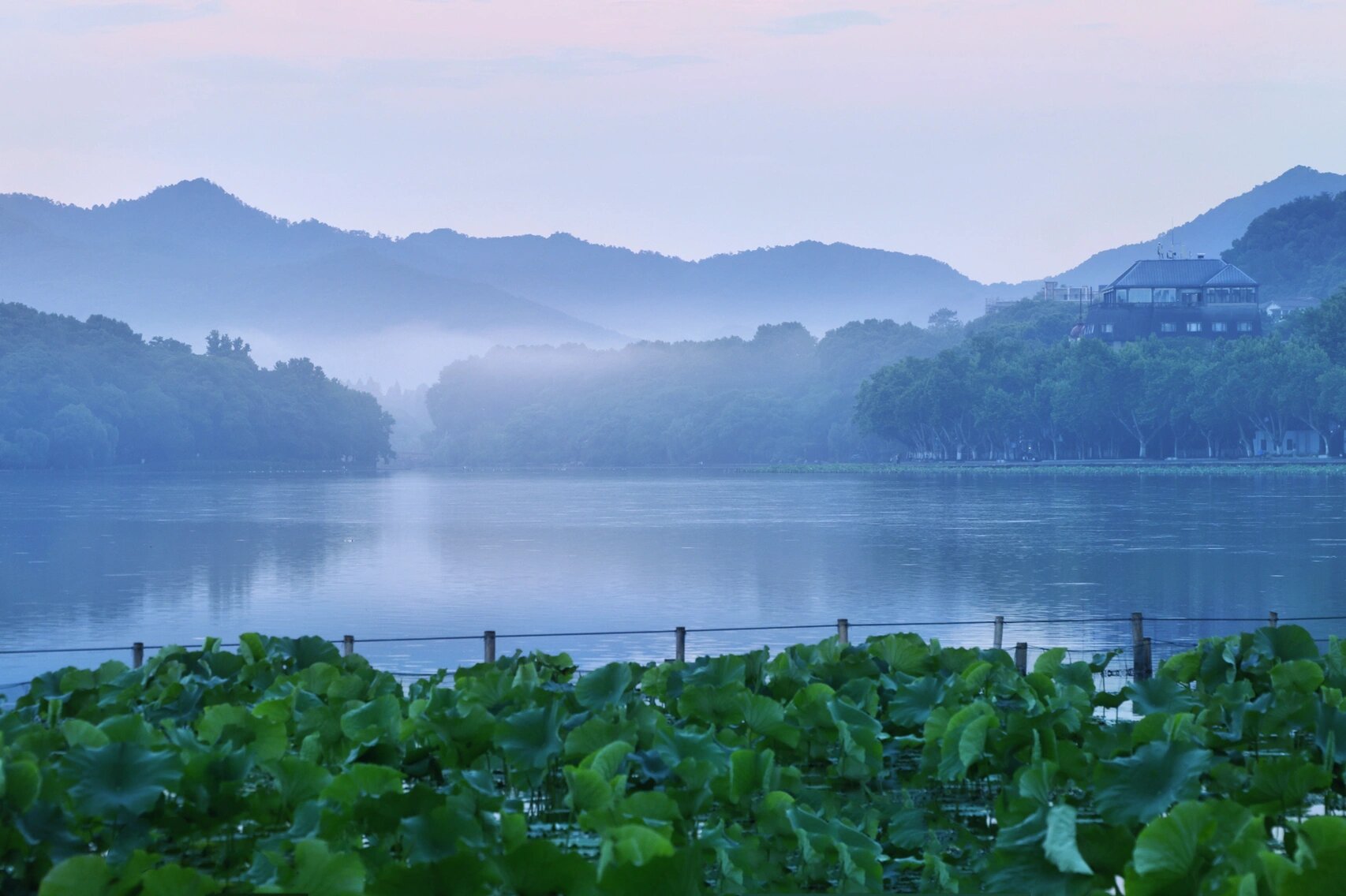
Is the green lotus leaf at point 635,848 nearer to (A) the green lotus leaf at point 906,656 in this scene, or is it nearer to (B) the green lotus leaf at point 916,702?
(B) the green lotus leaf at point 916,702

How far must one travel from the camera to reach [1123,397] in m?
106

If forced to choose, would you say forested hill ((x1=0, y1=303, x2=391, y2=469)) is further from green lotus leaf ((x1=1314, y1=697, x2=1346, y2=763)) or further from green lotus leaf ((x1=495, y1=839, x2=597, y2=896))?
green lotus leaf ((x1=495, y1=839, x2=597, y2=896))

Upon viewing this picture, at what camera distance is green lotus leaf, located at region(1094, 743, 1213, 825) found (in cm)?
670

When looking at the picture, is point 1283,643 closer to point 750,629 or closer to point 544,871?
point 544,871

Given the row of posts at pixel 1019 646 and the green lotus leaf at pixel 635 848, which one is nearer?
the green lotus leaf at pixel 635 848

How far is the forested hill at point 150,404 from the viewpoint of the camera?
452 feet

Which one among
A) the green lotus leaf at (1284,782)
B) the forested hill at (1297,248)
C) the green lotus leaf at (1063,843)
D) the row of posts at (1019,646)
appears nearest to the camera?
the green lotus leaf at (1063,843)

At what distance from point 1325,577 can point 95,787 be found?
35.3 metres

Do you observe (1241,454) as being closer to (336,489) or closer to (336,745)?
(336,489)

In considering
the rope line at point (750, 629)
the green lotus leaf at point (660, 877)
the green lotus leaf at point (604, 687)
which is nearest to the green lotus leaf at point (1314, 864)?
the green lotus leaf at point (660, 877)

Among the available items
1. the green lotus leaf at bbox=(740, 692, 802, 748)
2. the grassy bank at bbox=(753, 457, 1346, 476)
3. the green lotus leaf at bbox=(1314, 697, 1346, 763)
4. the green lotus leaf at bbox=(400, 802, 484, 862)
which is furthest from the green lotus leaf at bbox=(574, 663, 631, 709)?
the grassy bank at bbox=(753, 457, 1346, 476)

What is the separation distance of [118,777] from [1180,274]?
139 metres

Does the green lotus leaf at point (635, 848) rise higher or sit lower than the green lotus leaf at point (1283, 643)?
higher

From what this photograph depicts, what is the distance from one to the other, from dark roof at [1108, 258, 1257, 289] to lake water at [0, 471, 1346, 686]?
175ft
